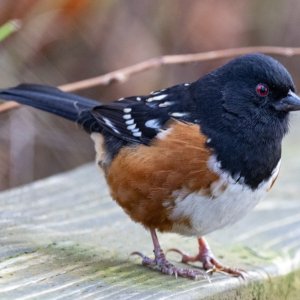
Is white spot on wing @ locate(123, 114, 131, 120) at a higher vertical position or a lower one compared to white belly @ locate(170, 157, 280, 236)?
higher

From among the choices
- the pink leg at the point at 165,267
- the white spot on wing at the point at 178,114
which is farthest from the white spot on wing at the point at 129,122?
the pink leg at the point at 165,267

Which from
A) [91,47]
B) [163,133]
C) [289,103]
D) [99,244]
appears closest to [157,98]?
[163,133]

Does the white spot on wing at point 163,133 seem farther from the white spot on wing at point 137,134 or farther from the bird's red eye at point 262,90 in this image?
the bird's red eye at point 262,90

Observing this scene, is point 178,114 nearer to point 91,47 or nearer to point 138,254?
point 138,254

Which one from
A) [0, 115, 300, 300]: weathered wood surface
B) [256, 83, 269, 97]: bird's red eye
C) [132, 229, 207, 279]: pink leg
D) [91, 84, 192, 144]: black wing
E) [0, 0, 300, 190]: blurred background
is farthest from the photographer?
[0, 0, 300, 190]: blurred background

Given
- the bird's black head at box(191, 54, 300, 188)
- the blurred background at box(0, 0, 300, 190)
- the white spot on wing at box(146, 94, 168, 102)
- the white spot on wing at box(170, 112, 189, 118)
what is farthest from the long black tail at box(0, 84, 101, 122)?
the blurred background at box(0, 0, 300, 190)

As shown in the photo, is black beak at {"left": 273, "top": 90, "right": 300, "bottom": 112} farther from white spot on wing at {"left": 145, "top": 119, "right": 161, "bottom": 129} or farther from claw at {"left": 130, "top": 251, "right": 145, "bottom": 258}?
claw at {"left": 130, "top": 251, "right": 145, "bottom": 258}
